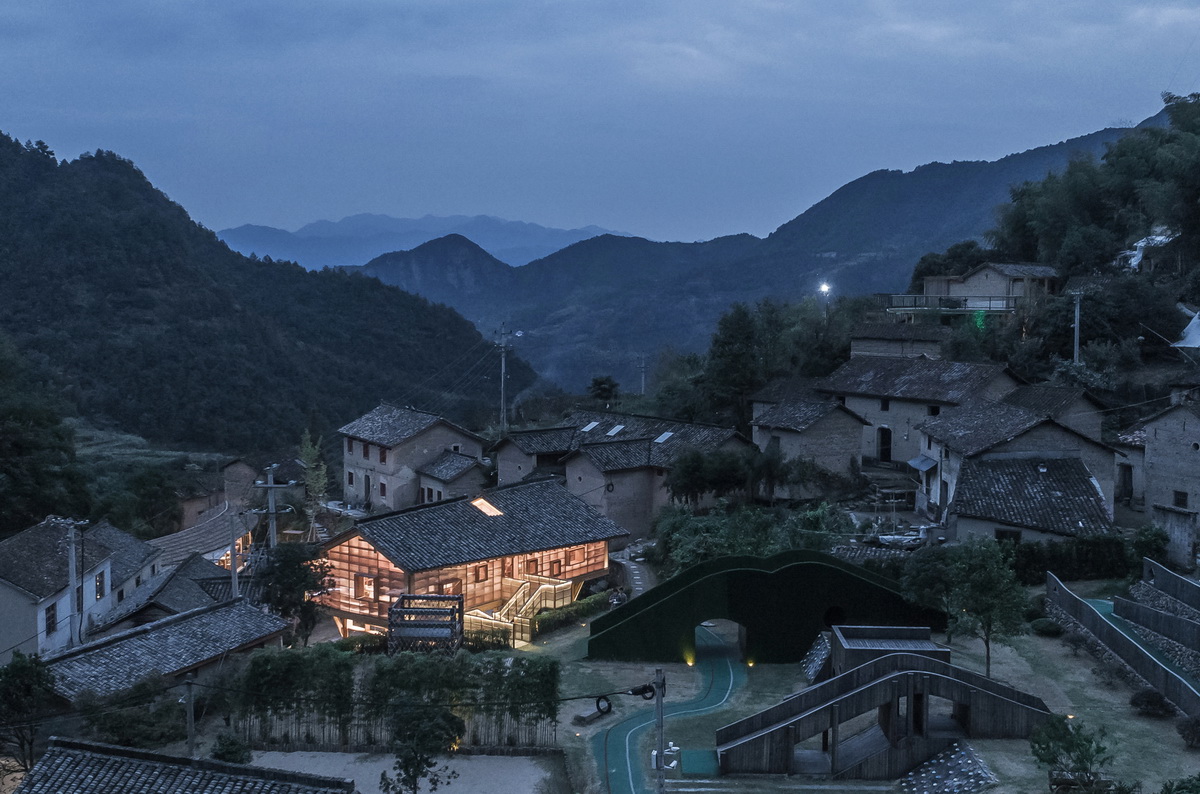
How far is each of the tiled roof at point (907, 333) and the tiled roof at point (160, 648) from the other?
97.6ft

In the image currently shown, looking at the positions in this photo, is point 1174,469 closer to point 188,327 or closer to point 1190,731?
point 1190,731

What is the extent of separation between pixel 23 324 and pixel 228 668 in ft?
181

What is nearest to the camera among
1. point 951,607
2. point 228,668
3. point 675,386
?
point 228,668

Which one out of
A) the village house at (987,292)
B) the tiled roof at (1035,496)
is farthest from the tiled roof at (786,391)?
the tiled roof at (1035,496)

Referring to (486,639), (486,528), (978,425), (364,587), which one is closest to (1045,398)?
(978,425)

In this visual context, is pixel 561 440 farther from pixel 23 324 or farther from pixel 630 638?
pixel 23 324

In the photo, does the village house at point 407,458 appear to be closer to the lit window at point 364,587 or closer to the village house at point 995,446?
the lit window at point 364,587

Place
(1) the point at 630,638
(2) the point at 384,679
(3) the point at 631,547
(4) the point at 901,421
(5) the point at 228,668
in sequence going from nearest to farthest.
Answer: (2) the point at 384,679 → (5) the point at 228,668 → (1) the point at 630,638 → (3) the point at 631,547 → (4) the point at 901,421

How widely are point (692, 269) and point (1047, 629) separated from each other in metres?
87.9

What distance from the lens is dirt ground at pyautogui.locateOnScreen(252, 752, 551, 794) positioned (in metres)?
17.5

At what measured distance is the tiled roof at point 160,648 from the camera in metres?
19.2

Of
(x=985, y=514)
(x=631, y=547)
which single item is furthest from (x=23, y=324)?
(x=985, y=514)

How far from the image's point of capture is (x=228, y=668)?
2012 centimetres

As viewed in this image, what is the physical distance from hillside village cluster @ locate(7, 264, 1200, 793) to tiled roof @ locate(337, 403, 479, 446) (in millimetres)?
103
